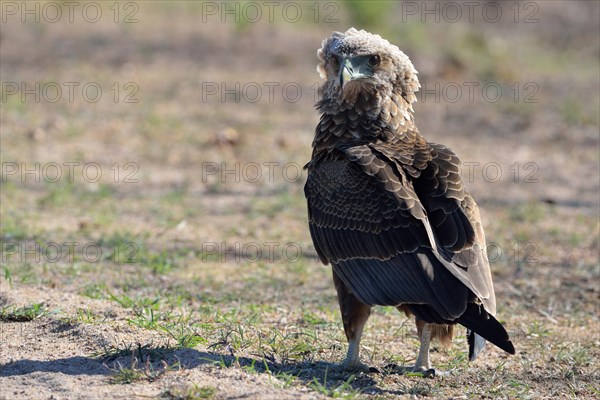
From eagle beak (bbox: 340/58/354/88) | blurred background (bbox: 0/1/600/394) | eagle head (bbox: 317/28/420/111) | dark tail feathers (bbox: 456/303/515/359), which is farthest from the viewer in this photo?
blurred background (bbox: 0/1/600/394)

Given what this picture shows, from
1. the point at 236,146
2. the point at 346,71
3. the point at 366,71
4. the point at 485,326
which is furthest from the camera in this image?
the point at 236,146

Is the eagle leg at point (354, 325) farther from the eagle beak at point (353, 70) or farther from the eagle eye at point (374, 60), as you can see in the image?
the eagle eye at point (374, 60)

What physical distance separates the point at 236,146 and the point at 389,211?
6375mm

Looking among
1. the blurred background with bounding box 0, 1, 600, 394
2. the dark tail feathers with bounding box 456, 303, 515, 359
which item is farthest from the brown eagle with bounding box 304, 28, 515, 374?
the blurred background with bounding box 0, 1, 600, 394

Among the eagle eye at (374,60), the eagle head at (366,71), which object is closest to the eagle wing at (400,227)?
the eagle head at (366,71)

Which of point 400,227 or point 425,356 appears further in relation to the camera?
point 425,356

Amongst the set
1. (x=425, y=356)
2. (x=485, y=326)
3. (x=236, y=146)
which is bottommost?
(x=425, y=356)

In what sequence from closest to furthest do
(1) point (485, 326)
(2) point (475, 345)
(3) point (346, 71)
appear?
1. (1) point (485, 326)
2. (2) point (475, 345)
3. (3) point (346, 71)

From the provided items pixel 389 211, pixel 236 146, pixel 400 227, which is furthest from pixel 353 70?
pixel 236 146

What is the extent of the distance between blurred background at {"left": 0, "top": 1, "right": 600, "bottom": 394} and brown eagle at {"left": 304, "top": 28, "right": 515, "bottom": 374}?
0.88 m

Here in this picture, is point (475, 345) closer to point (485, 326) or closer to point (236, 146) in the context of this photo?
point (485, 326)

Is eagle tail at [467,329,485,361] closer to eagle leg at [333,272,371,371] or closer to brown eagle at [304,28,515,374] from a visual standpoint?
brown eagle at [304,28,515,374]

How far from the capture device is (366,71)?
6.22 meters

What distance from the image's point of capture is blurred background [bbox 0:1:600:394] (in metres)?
7.66
